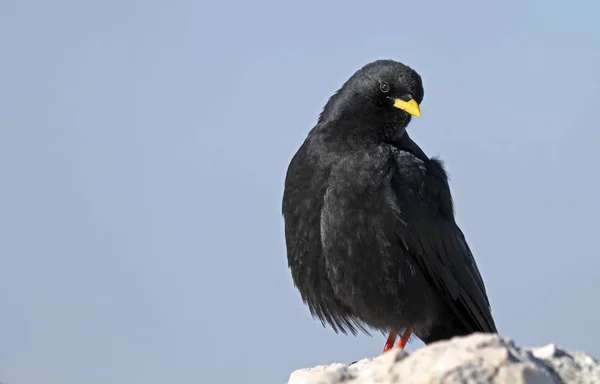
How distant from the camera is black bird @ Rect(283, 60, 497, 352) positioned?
7.33 m

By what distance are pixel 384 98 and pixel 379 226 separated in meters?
1.31

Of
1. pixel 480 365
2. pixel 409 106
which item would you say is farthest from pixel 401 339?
pixel 480 365

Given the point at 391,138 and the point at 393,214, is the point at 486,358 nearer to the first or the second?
the point at 393,214

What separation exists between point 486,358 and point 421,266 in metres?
4.23

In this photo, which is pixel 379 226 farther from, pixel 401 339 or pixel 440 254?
pixel 401 339

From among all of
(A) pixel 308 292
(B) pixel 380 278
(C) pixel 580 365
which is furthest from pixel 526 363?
(A) pixel 308 292

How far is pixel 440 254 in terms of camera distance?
7684 mm

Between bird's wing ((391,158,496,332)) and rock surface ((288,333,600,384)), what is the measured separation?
371 cm

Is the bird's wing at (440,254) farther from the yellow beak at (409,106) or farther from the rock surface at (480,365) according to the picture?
the rock surface at (480,365)

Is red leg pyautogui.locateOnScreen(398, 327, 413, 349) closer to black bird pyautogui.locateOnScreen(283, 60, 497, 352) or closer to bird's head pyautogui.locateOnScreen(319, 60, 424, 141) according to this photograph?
black bird pyautogui.locateOnScreen(283, 60, 497, 352)

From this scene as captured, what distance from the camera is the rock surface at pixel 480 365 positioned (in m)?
3.28

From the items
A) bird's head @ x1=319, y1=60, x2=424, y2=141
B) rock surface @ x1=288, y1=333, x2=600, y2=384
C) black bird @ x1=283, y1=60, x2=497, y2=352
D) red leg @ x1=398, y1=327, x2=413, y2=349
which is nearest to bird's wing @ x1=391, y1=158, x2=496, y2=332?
black bird @ x1=283, y1=60, x2=497, y2=352

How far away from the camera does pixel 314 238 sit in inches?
295

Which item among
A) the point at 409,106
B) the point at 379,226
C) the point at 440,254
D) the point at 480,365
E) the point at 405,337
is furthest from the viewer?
the point at 409,106
